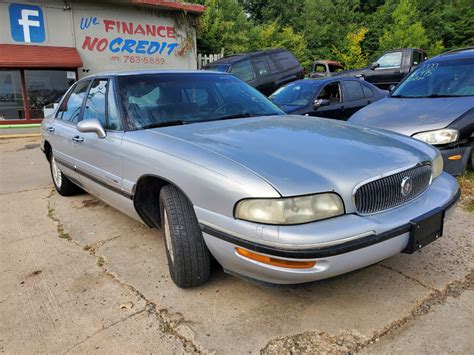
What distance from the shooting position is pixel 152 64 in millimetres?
13562

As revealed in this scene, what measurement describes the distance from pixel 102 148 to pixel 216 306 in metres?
1.63

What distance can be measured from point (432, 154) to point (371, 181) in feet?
2.94

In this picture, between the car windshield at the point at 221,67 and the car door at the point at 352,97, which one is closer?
the car door at the point at 352,97

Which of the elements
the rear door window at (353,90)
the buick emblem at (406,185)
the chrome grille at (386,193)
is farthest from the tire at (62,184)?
the rear door window at (353,90)

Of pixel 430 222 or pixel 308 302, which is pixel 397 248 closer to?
pixel 430 222

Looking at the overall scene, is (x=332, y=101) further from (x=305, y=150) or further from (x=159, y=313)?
(x=159, y=313)

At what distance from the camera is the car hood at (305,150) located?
200 centimetres

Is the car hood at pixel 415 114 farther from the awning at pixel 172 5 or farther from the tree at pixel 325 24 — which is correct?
the tree at pixel 325 24

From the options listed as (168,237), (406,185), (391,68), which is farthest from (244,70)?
(406,185)

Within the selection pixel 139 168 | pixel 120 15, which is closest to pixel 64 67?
pixel 120 15

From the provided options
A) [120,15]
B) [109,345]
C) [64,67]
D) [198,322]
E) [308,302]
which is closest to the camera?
[109,345]

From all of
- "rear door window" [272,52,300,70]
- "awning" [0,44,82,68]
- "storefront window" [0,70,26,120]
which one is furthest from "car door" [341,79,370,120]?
"storefront window" [0,70,26,120]

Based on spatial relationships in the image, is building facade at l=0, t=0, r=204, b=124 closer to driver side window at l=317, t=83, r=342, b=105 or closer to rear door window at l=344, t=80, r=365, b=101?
driver side window at l=317, t=83, r=342, b=105

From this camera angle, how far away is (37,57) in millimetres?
10688
